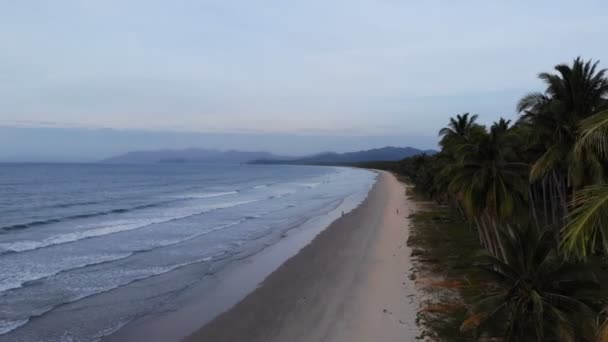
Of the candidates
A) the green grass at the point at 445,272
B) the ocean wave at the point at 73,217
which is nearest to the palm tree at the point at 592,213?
the green grass at the point at 445,272

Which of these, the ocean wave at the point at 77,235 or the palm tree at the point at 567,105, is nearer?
the palm tree at the point at 567,105

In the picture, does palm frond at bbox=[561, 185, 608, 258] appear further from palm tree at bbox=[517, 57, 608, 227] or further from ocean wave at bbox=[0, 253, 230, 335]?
ocean wave at bbox=[0, 253, 230, 335]

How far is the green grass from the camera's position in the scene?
551 inches

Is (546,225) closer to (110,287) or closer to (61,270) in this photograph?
(110,287)

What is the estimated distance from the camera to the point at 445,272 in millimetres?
20594

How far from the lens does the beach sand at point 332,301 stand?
47.0 feet

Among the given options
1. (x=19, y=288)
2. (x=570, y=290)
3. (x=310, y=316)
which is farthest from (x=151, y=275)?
(x=570, y=290)

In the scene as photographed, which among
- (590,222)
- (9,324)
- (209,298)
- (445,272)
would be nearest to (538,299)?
(590,222)

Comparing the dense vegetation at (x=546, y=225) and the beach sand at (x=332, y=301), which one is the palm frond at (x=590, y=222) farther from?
the beach sand at (x=332, y=301)

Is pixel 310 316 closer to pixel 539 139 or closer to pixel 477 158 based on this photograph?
pixel 477 158

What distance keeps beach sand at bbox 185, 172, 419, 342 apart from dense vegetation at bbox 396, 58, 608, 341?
4009 millimetres

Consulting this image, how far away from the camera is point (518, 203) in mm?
18984

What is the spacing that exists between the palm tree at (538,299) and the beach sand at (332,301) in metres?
3.94

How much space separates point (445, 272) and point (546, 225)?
666cm
